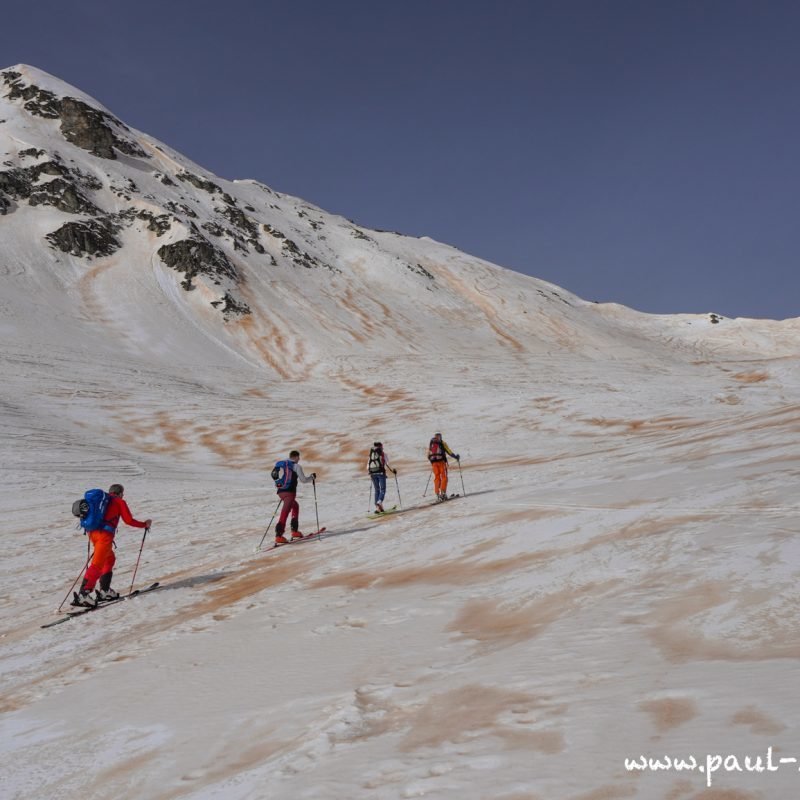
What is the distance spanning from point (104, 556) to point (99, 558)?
7cm

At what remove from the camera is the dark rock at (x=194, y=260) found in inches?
2985

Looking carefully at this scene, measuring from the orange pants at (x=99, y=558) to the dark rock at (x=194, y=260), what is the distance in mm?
68563

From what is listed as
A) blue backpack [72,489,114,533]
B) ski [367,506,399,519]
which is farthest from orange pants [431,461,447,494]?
blue backpack [72,489,114,533]

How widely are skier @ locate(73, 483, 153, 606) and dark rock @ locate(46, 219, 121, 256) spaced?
74428 mm

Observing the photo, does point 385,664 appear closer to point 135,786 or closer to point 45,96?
point 135,786

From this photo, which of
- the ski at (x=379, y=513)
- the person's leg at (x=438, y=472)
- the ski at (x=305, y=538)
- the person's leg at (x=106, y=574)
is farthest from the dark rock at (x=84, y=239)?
the person's leg at (x=106, y=574)

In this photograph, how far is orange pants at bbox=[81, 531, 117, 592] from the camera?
9898 mm

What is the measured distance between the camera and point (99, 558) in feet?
32.8

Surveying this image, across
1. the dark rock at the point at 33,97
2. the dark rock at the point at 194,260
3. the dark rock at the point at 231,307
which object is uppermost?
the dark rock at the point at 33,97

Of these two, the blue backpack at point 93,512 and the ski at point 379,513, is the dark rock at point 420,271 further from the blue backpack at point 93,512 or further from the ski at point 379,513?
the blue backpack at point 93,512

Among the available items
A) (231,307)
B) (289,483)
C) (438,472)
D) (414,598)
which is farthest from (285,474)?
(231,307)

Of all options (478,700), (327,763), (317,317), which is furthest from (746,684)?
(317,317)

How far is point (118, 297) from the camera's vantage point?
6850 centimetres

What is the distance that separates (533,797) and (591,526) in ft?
22.5
